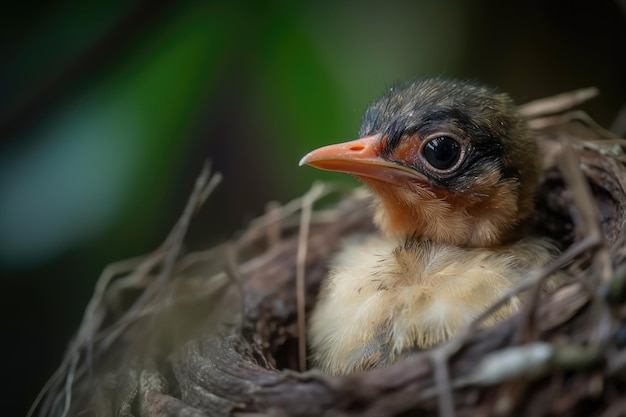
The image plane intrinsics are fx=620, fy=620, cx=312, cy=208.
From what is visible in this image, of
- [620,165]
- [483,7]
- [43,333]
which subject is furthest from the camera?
[483,7]

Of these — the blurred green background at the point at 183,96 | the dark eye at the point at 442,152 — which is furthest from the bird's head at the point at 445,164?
the blurred green background at the point at 183,96

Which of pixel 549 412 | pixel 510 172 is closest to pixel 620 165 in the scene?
pixel 510 172

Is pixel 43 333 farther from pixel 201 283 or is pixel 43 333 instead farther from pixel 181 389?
pixel 181 389

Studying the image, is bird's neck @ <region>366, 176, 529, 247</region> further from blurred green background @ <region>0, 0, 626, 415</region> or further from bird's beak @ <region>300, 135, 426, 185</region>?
blurred green background @ <region>0, 0, 626, 415</region>

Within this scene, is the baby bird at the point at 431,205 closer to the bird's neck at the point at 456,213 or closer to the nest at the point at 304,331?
the bird's neck at the point at 456,213

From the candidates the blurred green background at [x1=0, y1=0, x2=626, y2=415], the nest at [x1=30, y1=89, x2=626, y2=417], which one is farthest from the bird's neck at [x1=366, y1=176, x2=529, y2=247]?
the blurred green background at [x1=0, y1=0, x2=626, y2=415]

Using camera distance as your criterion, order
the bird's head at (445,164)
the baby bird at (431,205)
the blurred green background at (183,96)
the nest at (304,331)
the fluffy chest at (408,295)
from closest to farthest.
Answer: the nest at (304,331)
the fluffy chest at (408,295)
the baby bird at (431,205)
the bird's head at (445,164)
the blurred green background at (183,96)

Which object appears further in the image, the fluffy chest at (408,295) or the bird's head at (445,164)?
the bird's head at (445,164)
